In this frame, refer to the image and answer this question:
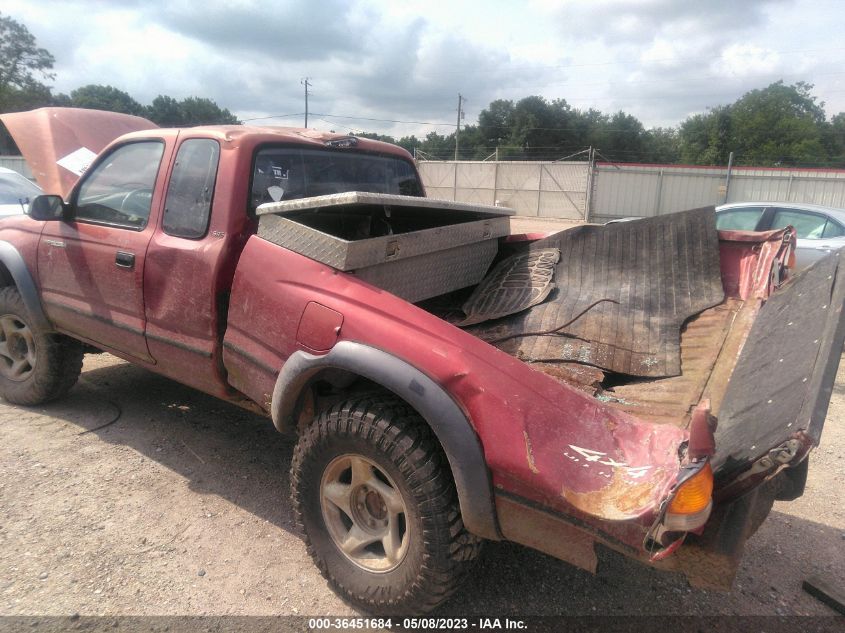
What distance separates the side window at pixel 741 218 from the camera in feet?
25.3

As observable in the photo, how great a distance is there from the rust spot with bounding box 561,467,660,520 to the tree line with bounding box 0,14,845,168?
34757 millimetres

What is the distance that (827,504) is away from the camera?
128 inches

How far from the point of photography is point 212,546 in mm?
2734

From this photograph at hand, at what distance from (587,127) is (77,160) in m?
70.6

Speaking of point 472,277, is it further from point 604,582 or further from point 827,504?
point 827,504

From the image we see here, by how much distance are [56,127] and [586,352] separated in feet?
19.7

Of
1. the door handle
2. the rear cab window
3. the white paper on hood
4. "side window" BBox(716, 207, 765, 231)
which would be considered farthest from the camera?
"side window" BBox(716, 207, 765, 231)

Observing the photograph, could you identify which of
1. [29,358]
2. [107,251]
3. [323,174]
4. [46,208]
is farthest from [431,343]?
[29,358]

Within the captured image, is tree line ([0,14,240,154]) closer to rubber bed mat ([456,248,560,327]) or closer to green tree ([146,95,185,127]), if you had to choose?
green tree ([146,95,185,127])

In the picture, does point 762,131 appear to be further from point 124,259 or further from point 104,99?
point 104,99

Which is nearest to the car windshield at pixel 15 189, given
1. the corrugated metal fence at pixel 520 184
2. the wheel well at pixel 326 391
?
the wheel well at pixel 326 391

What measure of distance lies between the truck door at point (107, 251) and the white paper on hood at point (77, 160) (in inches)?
93.0

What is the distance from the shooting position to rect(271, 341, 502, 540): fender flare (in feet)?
6.31

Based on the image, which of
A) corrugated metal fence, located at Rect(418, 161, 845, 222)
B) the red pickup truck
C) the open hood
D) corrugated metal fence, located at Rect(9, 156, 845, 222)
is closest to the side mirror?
the red pickup truck
